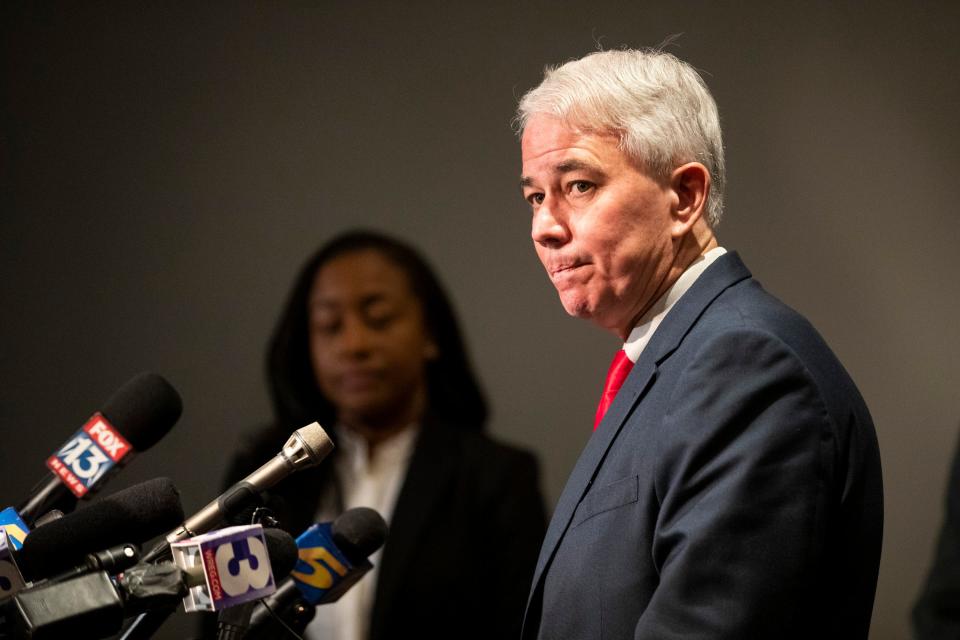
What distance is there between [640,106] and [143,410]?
892 millimetres

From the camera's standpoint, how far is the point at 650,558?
4.52 ft

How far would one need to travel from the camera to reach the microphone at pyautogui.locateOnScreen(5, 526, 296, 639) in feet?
3.37

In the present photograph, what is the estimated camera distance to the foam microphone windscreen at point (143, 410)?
65.8 inches

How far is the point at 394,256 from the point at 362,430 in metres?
0.50

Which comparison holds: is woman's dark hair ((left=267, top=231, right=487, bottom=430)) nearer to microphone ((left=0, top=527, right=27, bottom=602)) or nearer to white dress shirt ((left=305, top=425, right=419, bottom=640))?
white dress shirt ((left=305, top=425, right=419, bottom=640))

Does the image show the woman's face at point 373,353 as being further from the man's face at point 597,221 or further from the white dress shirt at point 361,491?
the man's face at point 597,221

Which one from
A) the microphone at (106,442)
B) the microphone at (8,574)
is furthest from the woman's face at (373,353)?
the microphone at (8,574)

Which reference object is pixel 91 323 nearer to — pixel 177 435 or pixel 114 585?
pixel 177 435

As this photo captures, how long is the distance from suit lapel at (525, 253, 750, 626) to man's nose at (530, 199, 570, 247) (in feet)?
0.68

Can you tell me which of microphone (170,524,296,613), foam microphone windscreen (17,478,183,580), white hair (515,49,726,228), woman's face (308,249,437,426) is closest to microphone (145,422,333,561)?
foam microphone windscreen (17,478,183,580)

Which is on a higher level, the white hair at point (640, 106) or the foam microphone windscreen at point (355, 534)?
the white hair at point (640, 106)

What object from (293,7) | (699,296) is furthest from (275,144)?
(699,296)

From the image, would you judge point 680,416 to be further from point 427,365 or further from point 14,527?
point 427,365

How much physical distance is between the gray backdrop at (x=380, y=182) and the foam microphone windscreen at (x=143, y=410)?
4.59ft
